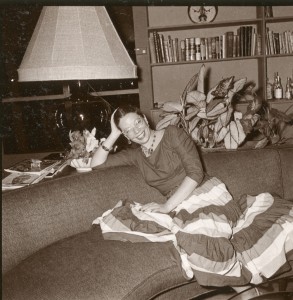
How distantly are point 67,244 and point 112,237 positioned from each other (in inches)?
8.3

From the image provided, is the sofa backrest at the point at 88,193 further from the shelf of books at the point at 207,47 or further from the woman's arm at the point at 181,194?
the shelf of books at the point at 207,47

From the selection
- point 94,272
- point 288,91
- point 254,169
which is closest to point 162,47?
point 288,91

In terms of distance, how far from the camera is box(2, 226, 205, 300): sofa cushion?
4.63 feet

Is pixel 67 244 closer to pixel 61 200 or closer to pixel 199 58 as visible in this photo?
pixel 61 200

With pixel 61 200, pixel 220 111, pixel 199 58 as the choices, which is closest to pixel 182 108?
pixel 220 111

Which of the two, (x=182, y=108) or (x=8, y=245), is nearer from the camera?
(x=8, y=245)

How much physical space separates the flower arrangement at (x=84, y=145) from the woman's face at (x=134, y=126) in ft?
1.07

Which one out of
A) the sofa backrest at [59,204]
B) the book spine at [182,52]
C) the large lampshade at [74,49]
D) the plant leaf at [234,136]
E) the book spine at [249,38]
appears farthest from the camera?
the book spine at [182,52]

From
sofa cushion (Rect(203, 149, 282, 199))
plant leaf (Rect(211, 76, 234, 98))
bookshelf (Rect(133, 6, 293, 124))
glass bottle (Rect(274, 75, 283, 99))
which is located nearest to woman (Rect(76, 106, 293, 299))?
sofa cushion (Rect(203, 149, 282, 199))

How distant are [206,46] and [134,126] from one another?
9.39 feet

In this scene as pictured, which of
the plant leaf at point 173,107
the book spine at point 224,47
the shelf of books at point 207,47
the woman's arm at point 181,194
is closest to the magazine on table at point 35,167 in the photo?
the woman's arm at point 181,194

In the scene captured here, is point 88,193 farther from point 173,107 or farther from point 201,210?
point 173,107

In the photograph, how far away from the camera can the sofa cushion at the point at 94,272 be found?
1.41 metres

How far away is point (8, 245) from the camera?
65.0 inches
